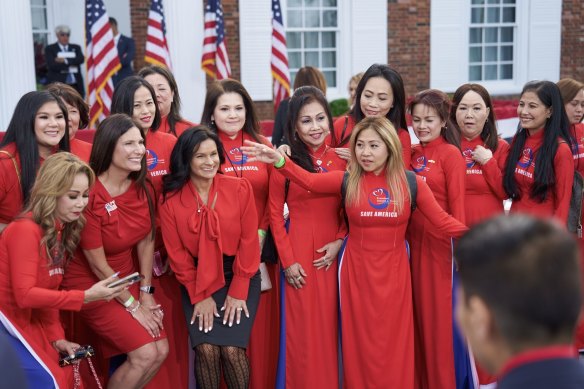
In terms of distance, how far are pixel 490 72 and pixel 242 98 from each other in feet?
41.4

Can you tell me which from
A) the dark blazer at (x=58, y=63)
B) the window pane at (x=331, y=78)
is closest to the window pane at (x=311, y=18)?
the window pane at (x=331, y=78)

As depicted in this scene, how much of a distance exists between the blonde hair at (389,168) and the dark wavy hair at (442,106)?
40cm

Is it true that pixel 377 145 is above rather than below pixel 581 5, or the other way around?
below

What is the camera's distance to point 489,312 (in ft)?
4.94

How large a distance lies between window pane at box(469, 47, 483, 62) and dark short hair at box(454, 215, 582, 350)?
50.4ft

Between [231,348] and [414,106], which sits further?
[414,106]

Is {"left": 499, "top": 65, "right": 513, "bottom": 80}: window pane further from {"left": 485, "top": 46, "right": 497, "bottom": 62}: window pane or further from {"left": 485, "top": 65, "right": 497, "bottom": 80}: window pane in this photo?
{"left": 485, "top": 46, "right": 497, "bottom": 62}: window pane

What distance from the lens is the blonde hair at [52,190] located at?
12.4 ft

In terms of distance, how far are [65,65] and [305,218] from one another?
9.52 m

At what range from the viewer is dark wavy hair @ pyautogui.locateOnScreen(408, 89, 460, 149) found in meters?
4.78

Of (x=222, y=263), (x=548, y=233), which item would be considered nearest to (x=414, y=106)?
(x=222, y=263)

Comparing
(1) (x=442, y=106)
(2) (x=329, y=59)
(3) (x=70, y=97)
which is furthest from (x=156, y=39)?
(1) (x=442, y=106)

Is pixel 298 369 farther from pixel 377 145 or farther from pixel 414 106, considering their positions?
pixel 414 106

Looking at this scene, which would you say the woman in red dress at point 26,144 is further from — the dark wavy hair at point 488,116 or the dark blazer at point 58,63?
the dark blazer at point 58,63
